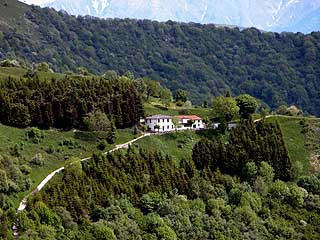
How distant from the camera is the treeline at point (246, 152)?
90.4m

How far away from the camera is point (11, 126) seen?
92.2 m

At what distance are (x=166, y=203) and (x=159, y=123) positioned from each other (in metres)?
36.3

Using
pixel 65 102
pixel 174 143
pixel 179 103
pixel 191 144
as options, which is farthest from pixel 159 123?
pixel 179 103

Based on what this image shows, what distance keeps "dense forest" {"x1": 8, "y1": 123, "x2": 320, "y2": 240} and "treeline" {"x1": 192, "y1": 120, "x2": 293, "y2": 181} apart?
0.95 metres

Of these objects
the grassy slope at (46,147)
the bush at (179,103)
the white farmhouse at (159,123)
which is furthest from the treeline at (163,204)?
the bush at (179,103)

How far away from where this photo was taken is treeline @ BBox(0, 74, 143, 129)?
93812mm

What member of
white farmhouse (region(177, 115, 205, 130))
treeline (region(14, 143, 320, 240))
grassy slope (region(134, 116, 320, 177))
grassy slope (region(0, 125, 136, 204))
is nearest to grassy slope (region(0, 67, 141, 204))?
grassy slope (region(0, 125, 136, 204))

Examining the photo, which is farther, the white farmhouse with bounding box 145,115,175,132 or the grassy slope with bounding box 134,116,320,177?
the white farmhouse with bounding box 145,115,175,132

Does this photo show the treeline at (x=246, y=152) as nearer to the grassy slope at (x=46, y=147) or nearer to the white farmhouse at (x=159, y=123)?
the grassy slope at (x=46, y=147)

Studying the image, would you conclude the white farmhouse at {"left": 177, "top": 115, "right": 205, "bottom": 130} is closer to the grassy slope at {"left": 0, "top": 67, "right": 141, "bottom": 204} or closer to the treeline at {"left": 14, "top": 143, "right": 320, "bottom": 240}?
the grassy slope at {"left": 0, "top": 67, "right": 141, "bottom": 204}

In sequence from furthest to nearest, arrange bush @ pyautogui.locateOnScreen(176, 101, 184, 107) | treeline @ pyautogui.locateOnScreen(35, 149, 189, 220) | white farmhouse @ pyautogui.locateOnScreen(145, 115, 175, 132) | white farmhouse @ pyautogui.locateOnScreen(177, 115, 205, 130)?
1. bush @ pyautogui.locateOnScreen(176, 101, 184, 107)
2. white farmhouse @ pyautogui.locateOnScreen(177, 115, 205, 130)
3. white farmhouse @ pyautogui.locateOnScreen(145, 115, 175, 132)
4. treeline @ pyautogui.locateOnScreen(35, 149, 189, 220)

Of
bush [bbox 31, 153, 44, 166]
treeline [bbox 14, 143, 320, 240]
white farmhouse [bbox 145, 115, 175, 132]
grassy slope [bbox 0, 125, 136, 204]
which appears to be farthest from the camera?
white farmhouse [bbox 145, 115, 175, 132]

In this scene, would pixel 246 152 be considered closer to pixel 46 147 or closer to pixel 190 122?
pixel 190 122

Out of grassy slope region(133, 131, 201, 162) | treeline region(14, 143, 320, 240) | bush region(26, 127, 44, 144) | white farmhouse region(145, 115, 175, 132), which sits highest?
white farmhouse region(145, 115, 175, 132)
